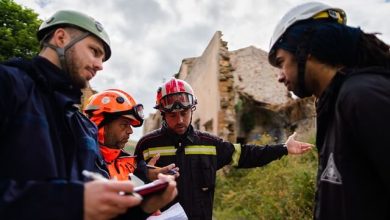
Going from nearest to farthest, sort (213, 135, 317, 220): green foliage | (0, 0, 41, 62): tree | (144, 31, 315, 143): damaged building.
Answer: (213, 135, 317, 220): green foliage, (0, 0, 41, 62): tree, (144, 31, 315, 143): damaged building

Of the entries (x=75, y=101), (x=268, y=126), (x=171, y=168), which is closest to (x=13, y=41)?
(x=171, y=168)

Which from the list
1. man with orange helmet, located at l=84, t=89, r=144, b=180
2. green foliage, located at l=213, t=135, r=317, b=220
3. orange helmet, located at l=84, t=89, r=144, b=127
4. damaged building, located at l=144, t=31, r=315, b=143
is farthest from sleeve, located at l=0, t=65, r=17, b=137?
damaged building, located at l=144, t=31, r=315, b=143

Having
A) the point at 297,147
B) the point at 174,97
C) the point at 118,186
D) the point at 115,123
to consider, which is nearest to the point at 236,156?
the point at 297,147

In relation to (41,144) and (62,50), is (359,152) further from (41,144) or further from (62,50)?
(62,50)

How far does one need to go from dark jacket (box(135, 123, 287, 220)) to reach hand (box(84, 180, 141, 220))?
257 centimetres

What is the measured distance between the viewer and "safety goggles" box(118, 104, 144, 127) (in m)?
3.82

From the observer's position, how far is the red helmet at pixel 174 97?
4.36 m

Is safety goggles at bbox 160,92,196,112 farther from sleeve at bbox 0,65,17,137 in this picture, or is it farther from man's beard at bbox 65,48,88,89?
sleeve at bbox 0,65,17,137

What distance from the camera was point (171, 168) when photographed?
11.4 ft

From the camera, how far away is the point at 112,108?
12.4ft

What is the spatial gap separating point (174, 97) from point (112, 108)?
2.89 feet

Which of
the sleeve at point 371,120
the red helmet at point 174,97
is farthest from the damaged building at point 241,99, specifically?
the sleeve at point 371,120

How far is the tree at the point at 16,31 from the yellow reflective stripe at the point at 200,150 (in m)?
8.21

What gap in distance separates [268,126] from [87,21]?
18657 mm
